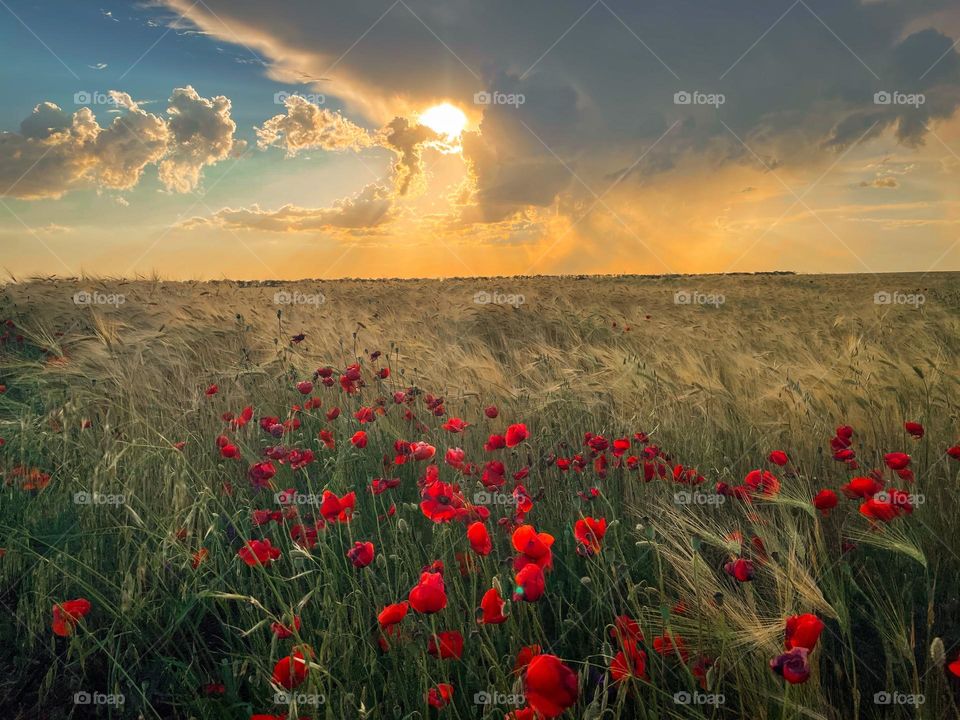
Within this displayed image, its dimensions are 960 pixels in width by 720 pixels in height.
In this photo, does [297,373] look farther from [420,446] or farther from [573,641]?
[573,641]

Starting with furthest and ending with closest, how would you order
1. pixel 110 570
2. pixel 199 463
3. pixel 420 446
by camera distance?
pixel 199 463, pixel 110 570, pixel 420 446

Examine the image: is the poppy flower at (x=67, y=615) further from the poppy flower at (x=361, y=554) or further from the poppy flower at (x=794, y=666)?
the poppy flower at (x=794, y=666)

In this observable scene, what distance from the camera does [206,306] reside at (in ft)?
30.1

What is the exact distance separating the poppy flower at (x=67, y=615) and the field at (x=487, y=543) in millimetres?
10

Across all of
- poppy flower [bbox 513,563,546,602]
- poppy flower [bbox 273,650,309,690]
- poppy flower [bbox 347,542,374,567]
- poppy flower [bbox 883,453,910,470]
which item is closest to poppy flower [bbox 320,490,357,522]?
poppy flower [bbox 347,542,374,567]

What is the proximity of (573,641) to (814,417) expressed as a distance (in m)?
2.30

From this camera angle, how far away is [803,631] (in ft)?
4.25

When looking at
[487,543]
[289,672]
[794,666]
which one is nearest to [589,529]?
[487,543]

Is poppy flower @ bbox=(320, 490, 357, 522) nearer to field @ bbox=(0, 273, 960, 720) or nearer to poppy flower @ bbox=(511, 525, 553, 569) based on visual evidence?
field @ bbox=(0, 273, 960, 720)

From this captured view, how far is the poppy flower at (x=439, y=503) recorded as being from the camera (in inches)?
75.0

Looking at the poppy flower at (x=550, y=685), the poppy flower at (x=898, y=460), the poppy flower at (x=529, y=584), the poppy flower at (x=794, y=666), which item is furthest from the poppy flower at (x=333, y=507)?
the poppy flower at (x=898, y=460)

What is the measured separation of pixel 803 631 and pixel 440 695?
843 mm

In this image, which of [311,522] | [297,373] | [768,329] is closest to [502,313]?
[768,329]

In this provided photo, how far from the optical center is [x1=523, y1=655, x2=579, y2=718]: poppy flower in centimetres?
109
